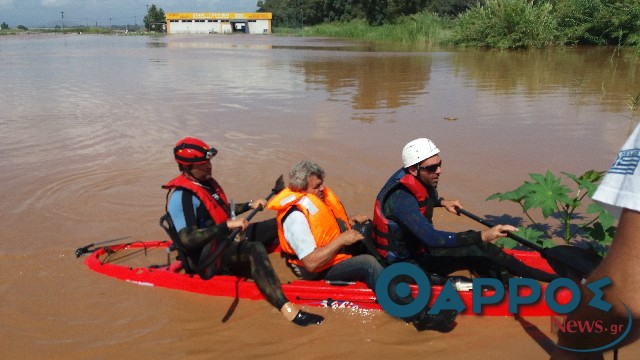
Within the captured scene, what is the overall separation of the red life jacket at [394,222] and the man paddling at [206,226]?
2.56 ft

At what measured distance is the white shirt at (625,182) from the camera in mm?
917

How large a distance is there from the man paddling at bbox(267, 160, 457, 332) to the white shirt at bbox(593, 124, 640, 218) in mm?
2949

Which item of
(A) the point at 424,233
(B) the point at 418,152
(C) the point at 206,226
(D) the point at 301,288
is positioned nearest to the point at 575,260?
(A) the point at 424,233

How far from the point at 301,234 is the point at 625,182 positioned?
3214 mm

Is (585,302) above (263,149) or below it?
above

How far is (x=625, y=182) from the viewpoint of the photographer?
3.07 ft

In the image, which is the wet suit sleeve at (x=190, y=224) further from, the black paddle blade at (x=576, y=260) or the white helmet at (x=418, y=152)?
the black paddle blade at (x=576, y=260)

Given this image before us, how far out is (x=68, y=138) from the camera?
975 cm

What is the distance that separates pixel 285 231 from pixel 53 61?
24761 millimetres

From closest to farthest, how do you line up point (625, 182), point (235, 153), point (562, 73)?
1. point (625, 182)
2. point (235, 153)
3. point (562, 73)

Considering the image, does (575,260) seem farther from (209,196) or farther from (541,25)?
(541,25)

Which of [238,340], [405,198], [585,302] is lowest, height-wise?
[238,340]

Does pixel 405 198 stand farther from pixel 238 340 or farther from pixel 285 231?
pixel 238 340

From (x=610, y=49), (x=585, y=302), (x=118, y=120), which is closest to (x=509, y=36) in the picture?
(x=610, y=49)
